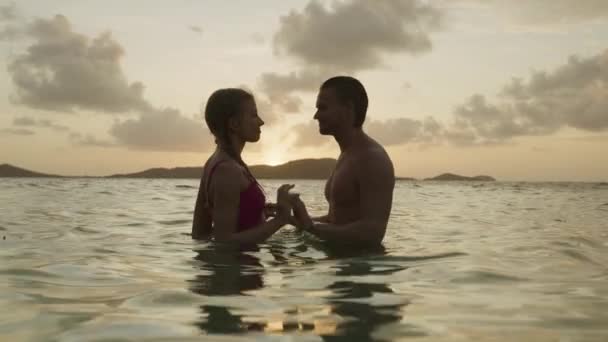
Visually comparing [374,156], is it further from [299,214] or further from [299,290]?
[299,290]

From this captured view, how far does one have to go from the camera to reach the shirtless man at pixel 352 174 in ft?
21.3

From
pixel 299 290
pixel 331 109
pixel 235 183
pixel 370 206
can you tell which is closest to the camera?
pixel 299 290

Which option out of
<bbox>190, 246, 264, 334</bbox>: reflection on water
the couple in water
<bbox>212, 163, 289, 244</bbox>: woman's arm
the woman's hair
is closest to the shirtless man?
the couple in water

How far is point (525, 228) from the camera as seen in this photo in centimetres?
1111

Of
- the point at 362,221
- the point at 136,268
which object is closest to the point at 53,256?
the point at 136,268

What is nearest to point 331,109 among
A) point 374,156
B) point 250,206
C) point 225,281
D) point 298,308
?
point 374,156

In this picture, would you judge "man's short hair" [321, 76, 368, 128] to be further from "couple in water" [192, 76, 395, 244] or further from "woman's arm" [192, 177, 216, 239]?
"woman's arm" [192, 177, 216, 239]

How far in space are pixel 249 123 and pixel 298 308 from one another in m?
2.73

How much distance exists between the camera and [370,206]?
6.52 meters

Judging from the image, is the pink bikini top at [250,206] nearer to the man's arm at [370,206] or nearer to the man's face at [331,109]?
the man's arm at [370,206]

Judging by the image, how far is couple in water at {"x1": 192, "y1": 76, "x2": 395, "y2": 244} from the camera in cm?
590

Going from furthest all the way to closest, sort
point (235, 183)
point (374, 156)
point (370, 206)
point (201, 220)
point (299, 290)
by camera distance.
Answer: point (201, 220)
point (374, 156)
point (370, 206)
point (235, 183)
point (299, 290)

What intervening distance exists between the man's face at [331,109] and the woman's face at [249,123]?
1.11 m

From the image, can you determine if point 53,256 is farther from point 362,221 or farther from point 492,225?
point 492,225
